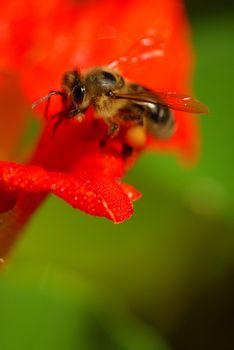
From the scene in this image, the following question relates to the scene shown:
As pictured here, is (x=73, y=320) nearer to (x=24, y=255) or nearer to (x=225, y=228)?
(x=24, y=255)

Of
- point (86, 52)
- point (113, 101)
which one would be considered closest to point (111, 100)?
point (113, 101)

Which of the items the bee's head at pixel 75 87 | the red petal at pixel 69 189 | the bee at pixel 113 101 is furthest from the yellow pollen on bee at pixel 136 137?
the red petal at pixel 69 189

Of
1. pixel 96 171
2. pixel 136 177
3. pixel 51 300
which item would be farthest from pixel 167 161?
pixel 96 171

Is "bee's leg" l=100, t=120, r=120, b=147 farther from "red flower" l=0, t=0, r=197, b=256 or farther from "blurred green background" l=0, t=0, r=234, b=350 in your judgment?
"blurred green background" l=0, t=0, r=234, b=350

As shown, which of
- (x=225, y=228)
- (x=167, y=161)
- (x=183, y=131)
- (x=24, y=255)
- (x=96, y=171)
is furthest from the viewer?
(x=167, y=161)

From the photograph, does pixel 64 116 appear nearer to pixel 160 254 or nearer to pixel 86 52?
pixel 86 52
